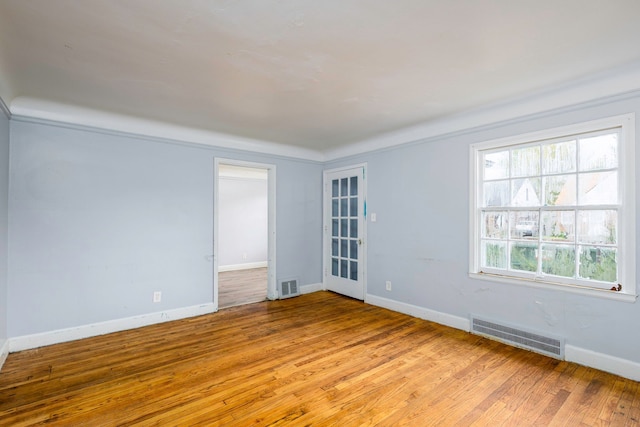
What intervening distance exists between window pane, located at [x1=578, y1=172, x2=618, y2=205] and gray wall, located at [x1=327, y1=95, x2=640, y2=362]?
204 millimetres

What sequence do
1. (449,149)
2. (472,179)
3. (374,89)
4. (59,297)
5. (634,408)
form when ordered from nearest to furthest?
(634,408) → (374,89) → (59,297) → (472,179) → (449,149)

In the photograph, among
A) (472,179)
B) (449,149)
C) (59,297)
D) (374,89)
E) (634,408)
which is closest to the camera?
(634,408)

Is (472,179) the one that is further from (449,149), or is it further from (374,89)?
(374,89)

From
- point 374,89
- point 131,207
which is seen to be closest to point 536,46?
point 374,89

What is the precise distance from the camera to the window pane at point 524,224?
298cm

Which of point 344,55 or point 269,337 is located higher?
point 344,55

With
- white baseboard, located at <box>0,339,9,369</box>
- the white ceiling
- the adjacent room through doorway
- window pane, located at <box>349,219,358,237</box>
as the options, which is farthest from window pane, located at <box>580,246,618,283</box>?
the adjacent room through doorway

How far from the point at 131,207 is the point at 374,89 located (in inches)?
119

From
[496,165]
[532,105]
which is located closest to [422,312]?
[496,165]

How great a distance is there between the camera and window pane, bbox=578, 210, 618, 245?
2.53 m

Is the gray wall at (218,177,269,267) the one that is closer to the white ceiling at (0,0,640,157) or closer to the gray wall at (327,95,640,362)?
the gray wall at (327,95,640,362)

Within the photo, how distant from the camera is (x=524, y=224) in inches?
120

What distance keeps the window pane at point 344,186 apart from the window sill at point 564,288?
2328 millimetres

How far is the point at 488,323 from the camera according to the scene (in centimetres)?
319
